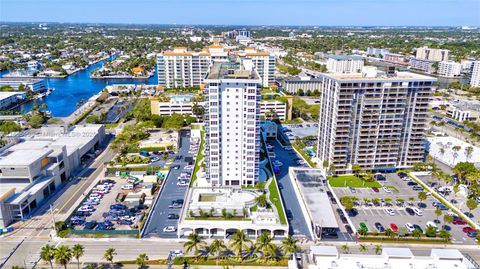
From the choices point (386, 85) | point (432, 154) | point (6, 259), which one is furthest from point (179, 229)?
point (432, 154)

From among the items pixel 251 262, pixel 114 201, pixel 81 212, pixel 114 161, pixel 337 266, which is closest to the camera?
pixel 337 266

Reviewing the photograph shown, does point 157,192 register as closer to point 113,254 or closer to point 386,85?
point 113,254

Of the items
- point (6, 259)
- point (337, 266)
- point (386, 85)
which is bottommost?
point (6, 259)

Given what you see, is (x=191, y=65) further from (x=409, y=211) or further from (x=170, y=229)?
(x=409, y=211)

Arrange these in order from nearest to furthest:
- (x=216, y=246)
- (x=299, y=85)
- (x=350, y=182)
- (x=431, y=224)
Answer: (x=216, y=246), (x=431, y=224), (x=350, y=182), (x=299, y=85)

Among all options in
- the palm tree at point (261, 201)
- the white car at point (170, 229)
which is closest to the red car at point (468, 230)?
the palm tree at point (261, 201)

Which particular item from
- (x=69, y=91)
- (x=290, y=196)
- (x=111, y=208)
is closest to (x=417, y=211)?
(x=290, y=196)

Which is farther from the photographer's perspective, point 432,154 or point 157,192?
point 432,154

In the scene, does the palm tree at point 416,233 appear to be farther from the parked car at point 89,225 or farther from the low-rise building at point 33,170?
the low-rise building at point 33,170
